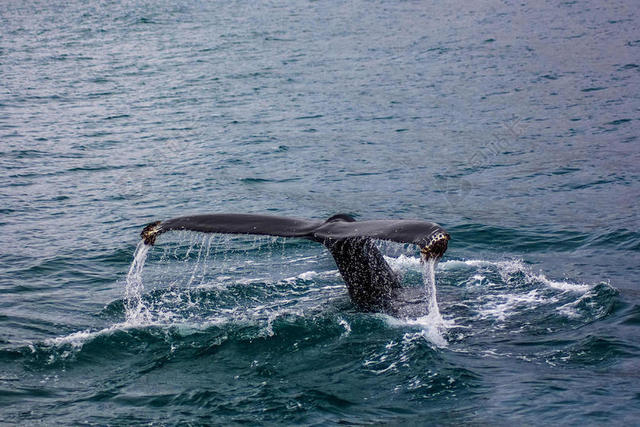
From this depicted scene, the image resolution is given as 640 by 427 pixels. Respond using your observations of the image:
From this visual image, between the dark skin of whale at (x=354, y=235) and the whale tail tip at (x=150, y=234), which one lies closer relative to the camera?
the dark skin of whale at (x=354, y=235)

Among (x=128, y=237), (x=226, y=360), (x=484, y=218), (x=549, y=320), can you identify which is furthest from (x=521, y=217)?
(x=226, y=360)

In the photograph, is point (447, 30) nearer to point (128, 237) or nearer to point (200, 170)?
point (200, 170)

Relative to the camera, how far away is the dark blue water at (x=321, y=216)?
Answer: 8203 millimetres

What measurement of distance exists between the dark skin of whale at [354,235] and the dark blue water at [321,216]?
1.19 feet

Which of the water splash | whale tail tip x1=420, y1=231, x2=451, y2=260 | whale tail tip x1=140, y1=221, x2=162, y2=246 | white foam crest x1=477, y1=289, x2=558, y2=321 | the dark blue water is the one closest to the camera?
whale tail tip x1=420, y1=231, x2=451, y2=260

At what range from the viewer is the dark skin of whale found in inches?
292

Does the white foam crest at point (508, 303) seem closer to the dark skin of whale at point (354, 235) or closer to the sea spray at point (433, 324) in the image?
the sea spray at point (433, 324)

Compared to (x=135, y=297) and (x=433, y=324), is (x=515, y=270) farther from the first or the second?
(x=135, y=297)

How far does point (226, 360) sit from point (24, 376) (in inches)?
76.3

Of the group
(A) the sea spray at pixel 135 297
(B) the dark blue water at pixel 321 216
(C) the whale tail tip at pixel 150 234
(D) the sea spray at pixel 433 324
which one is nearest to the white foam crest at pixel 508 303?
(B) the dark blue water at pixel 321 216

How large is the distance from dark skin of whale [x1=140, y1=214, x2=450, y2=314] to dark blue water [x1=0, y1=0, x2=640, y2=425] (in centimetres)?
36

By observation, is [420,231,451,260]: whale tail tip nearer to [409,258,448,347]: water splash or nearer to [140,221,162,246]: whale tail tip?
[409,258,448,347]: water splash

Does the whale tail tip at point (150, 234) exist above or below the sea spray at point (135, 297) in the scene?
above

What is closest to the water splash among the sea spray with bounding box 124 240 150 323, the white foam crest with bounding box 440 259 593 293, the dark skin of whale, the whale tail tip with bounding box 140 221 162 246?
the dark skin of whale
